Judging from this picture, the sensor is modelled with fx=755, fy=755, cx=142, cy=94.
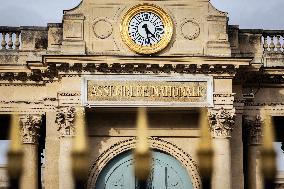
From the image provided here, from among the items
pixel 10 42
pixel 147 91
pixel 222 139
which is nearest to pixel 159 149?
pixel 147 91

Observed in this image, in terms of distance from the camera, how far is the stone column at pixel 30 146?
2772 centimetres

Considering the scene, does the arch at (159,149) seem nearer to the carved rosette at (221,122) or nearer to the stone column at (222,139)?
the stone column at (222,139)

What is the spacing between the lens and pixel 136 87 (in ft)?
88.9

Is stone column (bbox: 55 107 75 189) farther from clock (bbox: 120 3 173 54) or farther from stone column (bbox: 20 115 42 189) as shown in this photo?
clock (bbox: 120 3 173 54)

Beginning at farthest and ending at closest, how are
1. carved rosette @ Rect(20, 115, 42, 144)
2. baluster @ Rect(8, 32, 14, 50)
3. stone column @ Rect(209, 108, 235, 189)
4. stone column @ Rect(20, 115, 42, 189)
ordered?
baluster @ Rect(8, 32, 14, 50), carved rosette @ Rect(20, 115, 42, 144), stone column @ Rect(20, 115, 42, 189), stone column @ Rect(209, 108, 235, 189)

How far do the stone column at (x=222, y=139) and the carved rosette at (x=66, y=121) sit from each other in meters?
4.93

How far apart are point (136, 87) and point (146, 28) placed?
2.25m

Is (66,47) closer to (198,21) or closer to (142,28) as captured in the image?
(142,28)

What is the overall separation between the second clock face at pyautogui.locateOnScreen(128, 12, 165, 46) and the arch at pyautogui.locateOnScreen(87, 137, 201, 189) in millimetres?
Result: 3628

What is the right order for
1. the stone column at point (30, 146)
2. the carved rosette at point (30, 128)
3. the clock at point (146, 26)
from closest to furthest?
the clock at point (146, 26) → the stone column at point (30, 146) → the carved rosette at point (30, 128)

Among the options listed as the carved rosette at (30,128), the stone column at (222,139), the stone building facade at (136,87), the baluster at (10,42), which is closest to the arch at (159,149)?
the stone building facade at (136,87)

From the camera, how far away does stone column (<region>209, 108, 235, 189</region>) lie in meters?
26.7

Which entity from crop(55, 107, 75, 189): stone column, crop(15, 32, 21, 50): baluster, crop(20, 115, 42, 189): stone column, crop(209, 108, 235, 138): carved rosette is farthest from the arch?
crop(15, 32, 21, 50): baluster

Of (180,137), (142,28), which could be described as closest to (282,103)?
(180,137)
